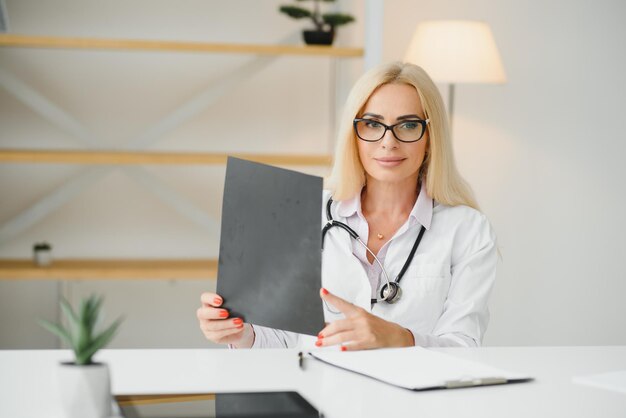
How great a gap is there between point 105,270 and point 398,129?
1694mm

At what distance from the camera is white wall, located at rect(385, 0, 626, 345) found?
376 cm

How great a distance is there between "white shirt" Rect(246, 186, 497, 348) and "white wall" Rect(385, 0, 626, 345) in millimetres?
1760

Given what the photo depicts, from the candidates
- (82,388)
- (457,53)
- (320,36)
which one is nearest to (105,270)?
(320,36)

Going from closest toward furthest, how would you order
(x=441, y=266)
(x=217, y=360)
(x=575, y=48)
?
(x=217, y=360) < (x=441, y=266) < (x=575, y=48)

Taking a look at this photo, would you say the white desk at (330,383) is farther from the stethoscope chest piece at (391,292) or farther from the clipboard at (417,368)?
the stethoscope chest piece at (391,292)

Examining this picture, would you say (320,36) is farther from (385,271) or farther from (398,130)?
(385,271)

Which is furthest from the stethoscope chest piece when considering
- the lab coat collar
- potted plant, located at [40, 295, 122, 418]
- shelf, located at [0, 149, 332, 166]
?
shelf, located at [0, 149, 332, 166]

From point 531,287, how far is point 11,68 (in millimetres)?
2446

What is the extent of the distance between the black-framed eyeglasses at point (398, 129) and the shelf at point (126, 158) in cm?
130

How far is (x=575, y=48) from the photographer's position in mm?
3830

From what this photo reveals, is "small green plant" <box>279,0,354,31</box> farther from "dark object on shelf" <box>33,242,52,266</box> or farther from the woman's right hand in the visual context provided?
the woman's right hand

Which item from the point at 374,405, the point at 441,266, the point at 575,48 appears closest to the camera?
the point at 374,405

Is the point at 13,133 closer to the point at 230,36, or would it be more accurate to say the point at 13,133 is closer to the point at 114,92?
the point at 114,92

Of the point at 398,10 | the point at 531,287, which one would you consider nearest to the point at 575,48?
the point at 398,10
